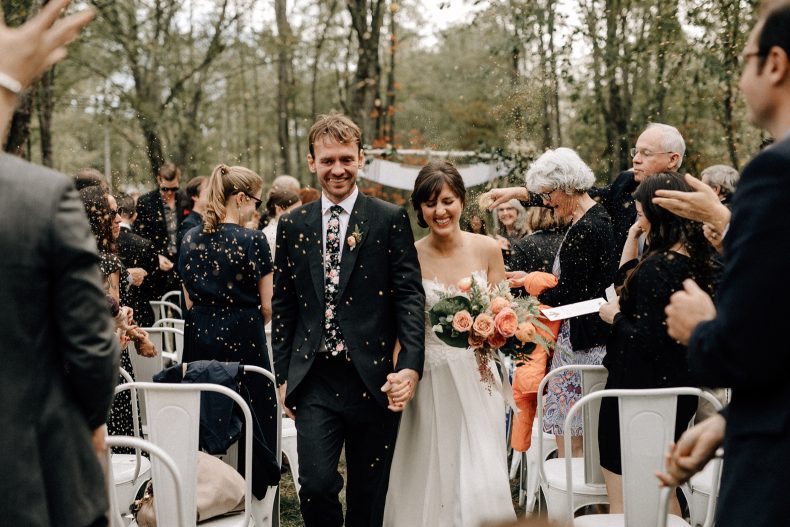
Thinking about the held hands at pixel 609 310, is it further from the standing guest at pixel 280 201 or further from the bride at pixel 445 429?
the standing guest at pixel 280 201

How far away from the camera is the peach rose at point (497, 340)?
4.08 metres

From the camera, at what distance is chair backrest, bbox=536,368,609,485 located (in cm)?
396

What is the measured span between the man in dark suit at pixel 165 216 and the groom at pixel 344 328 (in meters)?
5.25

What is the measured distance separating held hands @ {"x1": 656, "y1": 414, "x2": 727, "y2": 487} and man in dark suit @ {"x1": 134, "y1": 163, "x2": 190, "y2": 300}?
7394 millimetres

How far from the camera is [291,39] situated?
60.4ft

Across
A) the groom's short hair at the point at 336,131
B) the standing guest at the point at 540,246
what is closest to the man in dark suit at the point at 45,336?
the groom's short hair at the point at 336,131

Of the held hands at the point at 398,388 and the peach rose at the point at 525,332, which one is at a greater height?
the peach rose at the point at 525,332

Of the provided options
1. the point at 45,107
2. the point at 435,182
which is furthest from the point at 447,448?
the point at 45,107

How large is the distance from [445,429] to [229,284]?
1983mm

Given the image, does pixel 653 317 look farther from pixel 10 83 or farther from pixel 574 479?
pixel 10 83

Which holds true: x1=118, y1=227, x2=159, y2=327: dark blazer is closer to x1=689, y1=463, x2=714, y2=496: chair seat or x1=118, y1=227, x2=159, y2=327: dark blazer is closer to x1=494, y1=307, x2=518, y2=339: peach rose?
x1=494, y1=307, x2=518, y2=339: peach rose

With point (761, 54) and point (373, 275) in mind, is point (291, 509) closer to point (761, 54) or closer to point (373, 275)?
point (373, 275)

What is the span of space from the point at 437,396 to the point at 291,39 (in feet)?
50.6

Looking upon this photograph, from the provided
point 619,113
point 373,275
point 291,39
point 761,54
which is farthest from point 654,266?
point 291,39
